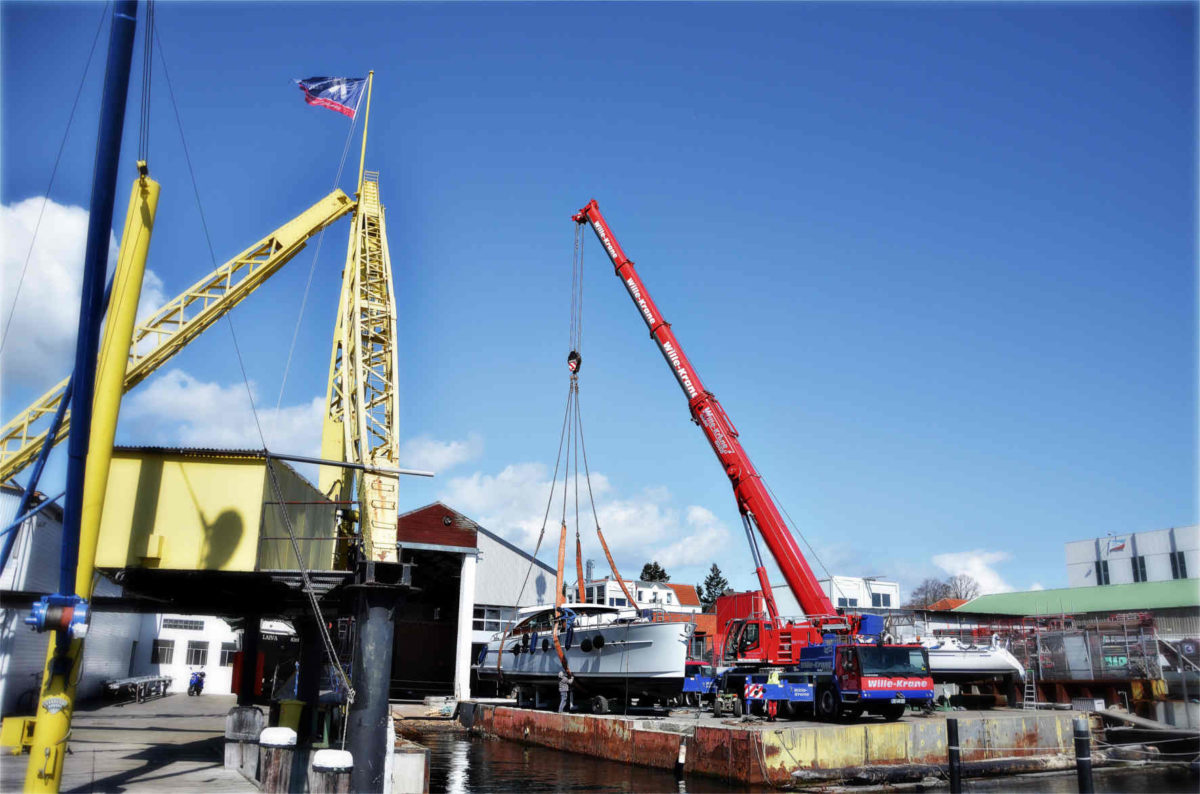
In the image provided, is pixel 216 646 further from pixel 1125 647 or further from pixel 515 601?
pixel 1125 647

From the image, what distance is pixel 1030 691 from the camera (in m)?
31.4

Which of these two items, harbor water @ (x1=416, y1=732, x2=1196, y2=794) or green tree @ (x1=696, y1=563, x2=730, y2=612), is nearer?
harbor water @ (x1=416, y1=732, x2=1196, y2=794)

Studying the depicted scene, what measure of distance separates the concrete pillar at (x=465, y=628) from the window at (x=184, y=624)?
15160 millimetres

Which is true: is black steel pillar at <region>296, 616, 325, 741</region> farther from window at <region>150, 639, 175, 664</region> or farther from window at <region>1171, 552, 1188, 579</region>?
window at <region>1171, 552, 1188, 579</region>

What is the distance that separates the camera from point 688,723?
21.2 meters

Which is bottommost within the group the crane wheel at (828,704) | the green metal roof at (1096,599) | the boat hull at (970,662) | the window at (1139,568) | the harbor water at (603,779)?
the harbor water at (603,779)

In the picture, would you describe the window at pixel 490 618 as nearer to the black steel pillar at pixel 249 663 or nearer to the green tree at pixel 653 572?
the black steel pillar at pixel 249 663

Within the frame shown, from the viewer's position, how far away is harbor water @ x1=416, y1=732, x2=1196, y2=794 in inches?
730

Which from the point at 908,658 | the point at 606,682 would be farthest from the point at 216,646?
the point at 908,658

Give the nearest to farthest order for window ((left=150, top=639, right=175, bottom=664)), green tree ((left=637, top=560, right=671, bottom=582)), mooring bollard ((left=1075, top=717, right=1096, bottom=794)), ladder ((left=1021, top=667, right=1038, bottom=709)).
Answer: mooring bollard ((left=1075, top=717, right=1096, bottom=794))
ladder ((left=1021, top=667, right=1038, bottom=709))
window ((left=150, top=639, right=175, bottom=664))
green tree ((left=637, top=560, right=671, bottom=582))

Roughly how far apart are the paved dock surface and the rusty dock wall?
955 centimetres

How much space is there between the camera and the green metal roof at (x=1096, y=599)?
46.8 meters

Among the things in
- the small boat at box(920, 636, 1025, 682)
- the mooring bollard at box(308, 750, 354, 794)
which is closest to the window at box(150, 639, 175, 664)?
the mooring bollard at box(308, 750, 354, 794)

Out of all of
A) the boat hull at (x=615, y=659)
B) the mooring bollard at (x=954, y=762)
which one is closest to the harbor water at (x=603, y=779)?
the boat hull at (x=615, y=659)
